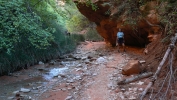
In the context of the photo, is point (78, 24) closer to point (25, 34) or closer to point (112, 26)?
point (112, 26)

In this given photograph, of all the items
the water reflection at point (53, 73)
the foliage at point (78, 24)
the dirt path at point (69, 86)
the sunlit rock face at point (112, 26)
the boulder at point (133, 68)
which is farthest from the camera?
the foliage at point (78, 24)

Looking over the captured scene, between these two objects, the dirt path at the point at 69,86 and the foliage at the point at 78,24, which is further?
the foliage at the point at 78,24

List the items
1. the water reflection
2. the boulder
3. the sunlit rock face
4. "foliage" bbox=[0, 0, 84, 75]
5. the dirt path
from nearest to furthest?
the dirt path, "foliage" bbox=[0, 0, 84, 75], the boulder, the water reflection, the sunlit rock face

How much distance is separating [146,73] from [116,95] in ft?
4.17

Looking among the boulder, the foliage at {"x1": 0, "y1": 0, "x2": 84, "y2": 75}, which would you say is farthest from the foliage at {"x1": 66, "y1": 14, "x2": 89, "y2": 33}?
the boulder

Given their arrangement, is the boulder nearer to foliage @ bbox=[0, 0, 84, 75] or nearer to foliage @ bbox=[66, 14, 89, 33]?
foliage @ bbox=[0, 0, 84, 75]

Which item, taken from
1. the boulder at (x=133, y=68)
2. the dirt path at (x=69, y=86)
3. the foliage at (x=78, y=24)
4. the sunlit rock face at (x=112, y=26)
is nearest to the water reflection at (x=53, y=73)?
the dirt path at (x=69, y=86)

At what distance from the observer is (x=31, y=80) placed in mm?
7770

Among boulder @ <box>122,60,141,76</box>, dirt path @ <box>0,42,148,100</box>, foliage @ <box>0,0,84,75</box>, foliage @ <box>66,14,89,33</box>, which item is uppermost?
foliage @ <box>66,14,89,33</box>

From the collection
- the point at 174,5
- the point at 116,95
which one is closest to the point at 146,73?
the point at 116,95

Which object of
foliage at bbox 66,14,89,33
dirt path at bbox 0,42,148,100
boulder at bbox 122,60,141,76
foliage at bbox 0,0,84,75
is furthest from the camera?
foliage at bbox 66,14,89,33

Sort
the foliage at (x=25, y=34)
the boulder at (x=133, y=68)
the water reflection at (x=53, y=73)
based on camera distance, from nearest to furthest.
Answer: the foliage at (x=25, y=34) → the boulder at (x=133, y=68) → the water reflection at (x=53, y=73)

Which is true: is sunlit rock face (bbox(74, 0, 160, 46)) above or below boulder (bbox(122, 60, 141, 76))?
above

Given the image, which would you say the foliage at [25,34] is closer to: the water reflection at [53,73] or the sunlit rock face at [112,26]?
the water reflection at [53,73]
